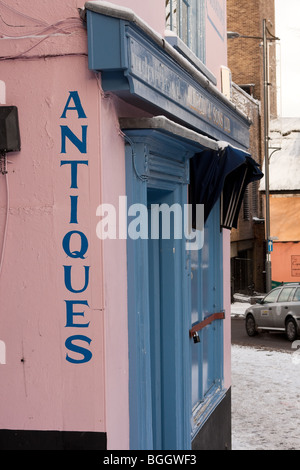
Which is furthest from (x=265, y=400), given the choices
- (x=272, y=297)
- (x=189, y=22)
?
(x=272, y=297)

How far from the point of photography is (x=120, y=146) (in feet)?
16.1

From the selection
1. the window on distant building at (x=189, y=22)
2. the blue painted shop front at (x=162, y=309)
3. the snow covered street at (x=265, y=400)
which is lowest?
the snow covered street at (x=265, y=400)

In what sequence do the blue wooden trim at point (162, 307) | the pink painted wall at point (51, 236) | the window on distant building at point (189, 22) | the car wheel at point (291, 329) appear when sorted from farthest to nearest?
the car wheel at point (291, 329)
the window on distant building at point (189, 22)
the blue wooden trim at point (162, 307)
the pink painted wall at point (51, 236)

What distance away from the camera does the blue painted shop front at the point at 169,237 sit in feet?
14.8

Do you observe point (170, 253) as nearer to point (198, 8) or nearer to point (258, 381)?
point (198, 8)

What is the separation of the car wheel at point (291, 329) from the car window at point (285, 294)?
0.67 metres

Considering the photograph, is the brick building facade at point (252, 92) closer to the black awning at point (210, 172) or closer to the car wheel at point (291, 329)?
the car wheel at point (291, 329)

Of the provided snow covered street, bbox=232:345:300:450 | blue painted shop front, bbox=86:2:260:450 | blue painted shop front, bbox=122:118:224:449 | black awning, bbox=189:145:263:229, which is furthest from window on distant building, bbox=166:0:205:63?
snow covered street, bbox=232:345:300:450

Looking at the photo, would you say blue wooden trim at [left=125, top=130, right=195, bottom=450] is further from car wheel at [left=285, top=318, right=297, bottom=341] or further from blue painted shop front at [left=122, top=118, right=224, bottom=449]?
car wheel at [left=285, top=318, right=297, bottom=341]

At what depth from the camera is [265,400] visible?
1157cm

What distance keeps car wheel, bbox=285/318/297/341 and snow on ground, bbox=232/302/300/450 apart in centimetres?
338

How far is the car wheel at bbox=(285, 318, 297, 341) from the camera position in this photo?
66.1ft

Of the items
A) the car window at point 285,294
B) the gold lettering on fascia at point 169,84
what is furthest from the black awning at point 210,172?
the car window at point 285,294

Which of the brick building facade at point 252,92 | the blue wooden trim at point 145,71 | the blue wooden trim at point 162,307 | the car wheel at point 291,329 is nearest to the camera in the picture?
the blue wooden trim at point 145,71
